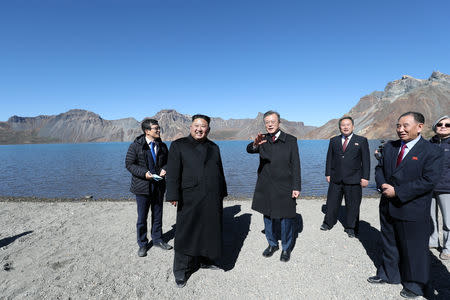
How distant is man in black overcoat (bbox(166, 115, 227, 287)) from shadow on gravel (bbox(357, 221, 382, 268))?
3.41m

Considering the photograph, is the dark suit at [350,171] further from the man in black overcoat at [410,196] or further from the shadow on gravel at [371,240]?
the man in black overcoat at [410,196]

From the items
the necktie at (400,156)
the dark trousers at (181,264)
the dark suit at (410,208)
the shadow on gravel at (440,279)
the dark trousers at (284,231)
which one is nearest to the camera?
the dark suit at (410,208)

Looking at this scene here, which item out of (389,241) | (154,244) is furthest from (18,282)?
(389,241)

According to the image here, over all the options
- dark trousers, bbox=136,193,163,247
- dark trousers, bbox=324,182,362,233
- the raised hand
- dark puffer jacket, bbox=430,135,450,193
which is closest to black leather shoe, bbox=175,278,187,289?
dark trousers, bbox=136,193,163,247

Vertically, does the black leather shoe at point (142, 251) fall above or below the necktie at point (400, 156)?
below

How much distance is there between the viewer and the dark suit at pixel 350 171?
5.66 meters

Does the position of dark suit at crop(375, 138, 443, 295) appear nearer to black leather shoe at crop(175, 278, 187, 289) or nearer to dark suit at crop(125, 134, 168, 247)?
black leather shoe at crop(175, 278, 187, 289)

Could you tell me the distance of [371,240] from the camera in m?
5.67

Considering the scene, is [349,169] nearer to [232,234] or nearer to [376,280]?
[376,280]

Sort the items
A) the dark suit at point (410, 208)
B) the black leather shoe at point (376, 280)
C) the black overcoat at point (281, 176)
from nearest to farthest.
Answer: the dark suit at point (410, 208)
the black leather shoe at point (376, 280)
the black overcoat at point (281, 176)

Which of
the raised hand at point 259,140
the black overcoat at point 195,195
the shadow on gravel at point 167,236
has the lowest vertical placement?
the shadow on gravel at point 167,236

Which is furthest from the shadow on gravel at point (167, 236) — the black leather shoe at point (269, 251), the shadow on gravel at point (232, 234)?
the black leather shoe at point (269, 251)

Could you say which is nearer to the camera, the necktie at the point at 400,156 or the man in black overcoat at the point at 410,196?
the man in black overcoat at the point at 410,196

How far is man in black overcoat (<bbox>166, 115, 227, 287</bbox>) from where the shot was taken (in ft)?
12.6
